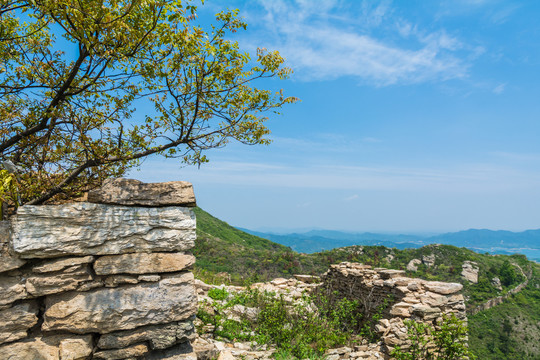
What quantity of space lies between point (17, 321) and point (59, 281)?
626mm

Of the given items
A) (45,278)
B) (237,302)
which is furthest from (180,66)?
(237,302)

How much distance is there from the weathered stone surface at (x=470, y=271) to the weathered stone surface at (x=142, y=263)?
33.7 meters

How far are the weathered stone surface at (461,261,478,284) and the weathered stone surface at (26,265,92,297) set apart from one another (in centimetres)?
3479

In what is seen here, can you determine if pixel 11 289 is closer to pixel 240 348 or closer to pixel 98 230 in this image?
pixel 98 230

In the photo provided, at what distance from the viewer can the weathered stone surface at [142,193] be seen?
164 inches

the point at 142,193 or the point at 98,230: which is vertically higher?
the point at 142,193

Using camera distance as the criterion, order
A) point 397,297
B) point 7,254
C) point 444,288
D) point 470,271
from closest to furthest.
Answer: point 7,254 < point 444,288 < point 397,297 < point 470,271

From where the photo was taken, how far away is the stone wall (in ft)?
12.0

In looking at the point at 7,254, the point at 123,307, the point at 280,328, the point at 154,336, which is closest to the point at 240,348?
the point at 280,328

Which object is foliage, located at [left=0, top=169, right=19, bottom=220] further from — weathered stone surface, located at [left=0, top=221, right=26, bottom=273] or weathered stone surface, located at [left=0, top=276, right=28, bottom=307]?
weathered stone surface, located at [left=0, top=276, right=28, bottom=307]

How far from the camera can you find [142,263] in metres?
4.27

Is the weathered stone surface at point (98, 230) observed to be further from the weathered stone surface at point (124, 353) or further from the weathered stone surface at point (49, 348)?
the weathered stone surface at point (124, 353)

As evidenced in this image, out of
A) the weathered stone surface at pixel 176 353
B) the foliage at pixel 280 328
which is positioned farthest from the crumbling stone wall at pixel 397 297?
the weathered stone surface at pixel 176 353

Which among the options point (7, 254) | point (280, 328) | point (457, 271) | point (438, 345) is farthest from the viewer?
point (457, 271)
